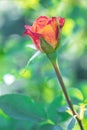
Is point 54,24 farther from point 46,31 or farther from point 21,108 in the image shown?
→ point 21,108

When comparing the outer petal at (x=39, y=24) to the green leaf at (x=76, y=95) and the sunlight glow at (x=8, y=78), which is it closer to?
the green leaf at (x=76, y=95)

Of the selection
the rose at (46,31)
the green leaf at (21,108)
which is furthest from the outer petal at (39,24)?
the green leaf at (21,108)

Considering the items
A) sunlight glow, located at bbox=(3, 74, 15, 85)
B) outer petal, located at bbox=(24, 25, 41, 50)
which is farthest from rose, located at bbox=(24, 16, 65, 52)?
sunlight glow, located at bbox=(3, 74, 15, 85)

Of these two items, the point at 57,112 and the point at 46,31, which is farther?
the point at 57,112

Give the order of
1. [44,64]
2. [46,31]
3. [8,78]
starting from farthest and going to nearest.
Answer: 1. [44,64]
2. [8,78]
3. [46,31]

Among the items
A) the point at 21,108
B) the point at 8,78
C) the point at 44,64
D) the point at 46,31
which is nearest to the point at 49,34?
the point at 46,31

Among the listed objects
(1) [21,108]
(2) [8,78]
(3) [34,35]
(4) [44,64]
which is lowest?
(4) [44,64]

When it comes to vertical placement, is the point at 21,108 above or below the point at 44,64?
above
